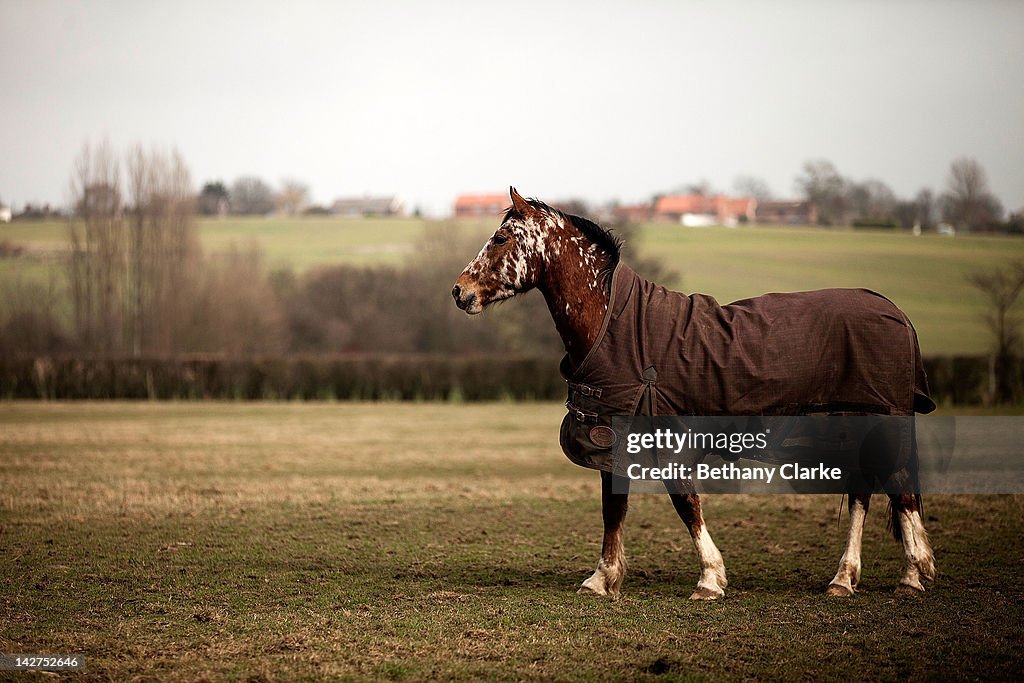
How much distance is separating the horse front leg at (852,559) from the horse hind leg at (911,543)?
0.26 meters

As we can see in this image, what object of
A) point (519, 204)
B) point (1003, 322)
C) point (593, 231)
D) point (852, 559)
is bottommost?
point (852, 559)

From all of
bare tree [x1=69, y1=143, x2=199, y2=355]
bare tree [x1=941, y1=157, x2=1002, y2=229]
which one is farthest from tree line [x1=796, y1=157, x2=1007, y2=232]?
bare tree [x1=69, y1=143, x2=199, y2=355]

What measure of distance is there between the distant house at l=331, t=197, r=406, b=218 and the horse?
255 ft

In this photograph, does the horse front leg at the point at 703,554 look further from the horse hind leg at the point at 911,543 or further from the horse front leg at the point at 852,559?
the horse hind leg at the point at 911,543

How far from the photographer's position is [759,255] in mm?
59438

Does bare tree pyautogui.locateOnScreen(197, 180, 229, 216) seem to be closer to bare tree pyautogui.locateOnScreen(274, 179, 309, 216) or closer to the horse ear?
bare tree pyautogui.locateOnScreen(274, 179, 309, 216)

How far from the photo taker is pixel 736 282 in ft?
175

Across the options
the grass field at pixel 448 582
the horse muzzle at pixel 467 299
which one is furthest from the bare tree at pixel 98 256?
the horse muzzle at pixel 467 299

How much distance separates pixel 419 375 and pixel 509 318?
1840cm

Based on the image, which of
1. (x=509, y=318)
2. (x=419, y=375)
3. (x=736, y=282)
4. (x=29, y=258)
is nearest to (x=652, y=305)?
(x=419, y=375)

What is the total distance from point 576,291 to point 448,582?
2.51 m

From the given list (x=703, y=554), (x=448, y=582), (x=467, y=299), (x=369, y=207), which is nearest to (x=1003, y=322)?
(x=703, y=554)

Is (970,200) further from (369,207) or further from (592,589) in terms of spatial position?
(369,207)

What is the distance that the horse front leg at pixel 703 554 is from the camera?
6746 millimetres
